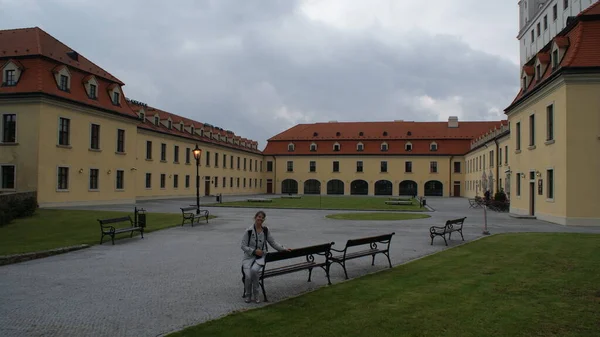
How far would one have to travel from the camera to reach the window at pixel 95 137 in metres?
32.4

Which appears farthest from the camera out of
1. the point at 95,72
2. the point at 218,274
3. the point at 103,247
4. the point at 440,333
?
the point at 95,72

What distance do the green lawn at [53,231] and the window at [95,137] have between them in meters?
10.2

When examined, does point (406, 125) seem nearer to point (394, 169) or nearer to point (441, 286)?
point (394, 169)

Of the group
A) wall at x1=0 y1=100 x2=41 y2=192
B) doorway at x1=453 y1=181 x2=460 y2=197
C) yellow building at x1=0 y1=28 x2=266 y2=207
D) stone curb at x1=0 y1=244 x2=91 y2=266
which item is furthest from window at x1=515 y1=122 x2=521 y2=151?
doorway at x1=453 y1=181 x2=460 y2=197

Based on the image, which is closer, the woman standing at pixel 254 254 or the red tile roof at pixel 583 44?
the woman standing at pixel 254 254

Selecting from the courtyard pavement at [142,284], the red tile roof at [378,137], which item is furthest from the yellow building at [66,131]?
the red tile roof at [378,137]

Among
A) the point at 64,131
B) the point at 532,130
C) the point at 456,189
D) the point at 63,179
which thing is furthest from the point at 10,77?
the point at 456,189

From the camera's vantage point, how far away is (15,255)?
35.4 feet

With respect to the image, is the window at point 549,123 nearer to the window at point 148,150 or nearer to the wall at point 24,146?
the wall at point 24,146

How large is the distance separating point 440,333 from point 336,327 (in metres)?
1.30

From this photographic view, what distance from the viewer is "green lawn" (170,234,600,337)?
5.61 metres

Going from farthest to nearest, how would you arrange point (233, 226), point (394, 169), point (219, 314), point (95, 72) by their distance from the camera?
point (394, 169)
point (95, 72)
point (233, 226)
point (219, 314)

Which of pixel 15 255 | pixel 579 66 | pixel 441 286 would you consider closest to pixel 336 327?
pixel 441 286

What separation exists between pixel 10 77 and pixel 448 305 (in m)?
30.8
